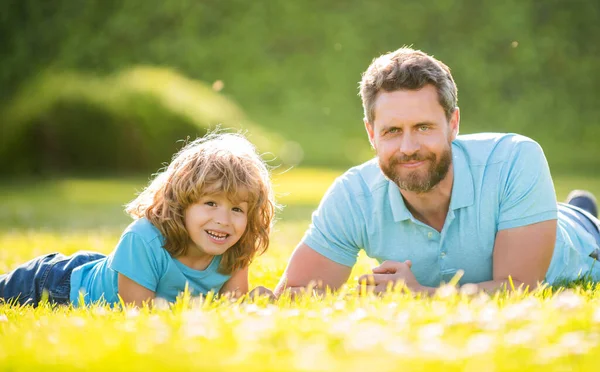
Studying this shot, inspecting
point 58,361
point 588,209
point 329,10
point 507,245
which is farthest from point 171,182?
point 329,10

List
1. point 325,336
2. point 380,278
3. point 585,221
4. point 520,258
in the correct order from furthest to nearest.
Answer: point 585,221
point 520,258
point 380,278
point 325,336

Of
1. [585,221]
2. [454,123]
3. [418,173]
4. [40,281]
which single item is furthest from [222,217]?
[585,221]

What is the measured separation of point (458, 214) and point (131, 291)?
1879 mm

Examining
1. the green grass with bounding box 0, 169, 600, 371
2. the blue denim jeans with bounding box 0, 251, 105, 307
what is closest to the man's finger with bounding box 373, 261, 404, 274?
the green grass with bounding box 0, 169, 600, 371

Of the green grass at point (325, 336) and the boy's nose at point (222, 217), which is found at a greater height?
the boy's nose at point (222, 217)

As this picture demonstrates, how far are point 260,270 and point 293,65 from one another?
19.4m

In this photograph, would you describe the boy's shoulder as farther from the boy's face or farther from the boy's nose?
the boy's nose

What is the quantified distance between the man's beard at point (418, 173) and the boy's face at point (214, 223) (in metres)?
0.90

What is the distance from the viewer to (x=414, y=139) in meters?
4.07

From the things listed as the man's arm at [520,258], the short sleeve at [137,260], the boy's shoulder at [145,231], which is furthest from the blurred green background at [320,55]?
the man's arm at [520,258]

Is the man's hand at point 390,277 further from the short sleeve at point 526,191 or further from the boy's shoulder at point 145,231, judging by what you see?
the boy's shoulder at point 145,231

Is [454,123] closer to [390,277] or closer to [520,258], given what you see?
[520,258]

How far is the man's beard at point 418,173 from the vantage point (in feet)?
13.3

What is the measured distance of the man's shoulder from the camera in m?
4.24
